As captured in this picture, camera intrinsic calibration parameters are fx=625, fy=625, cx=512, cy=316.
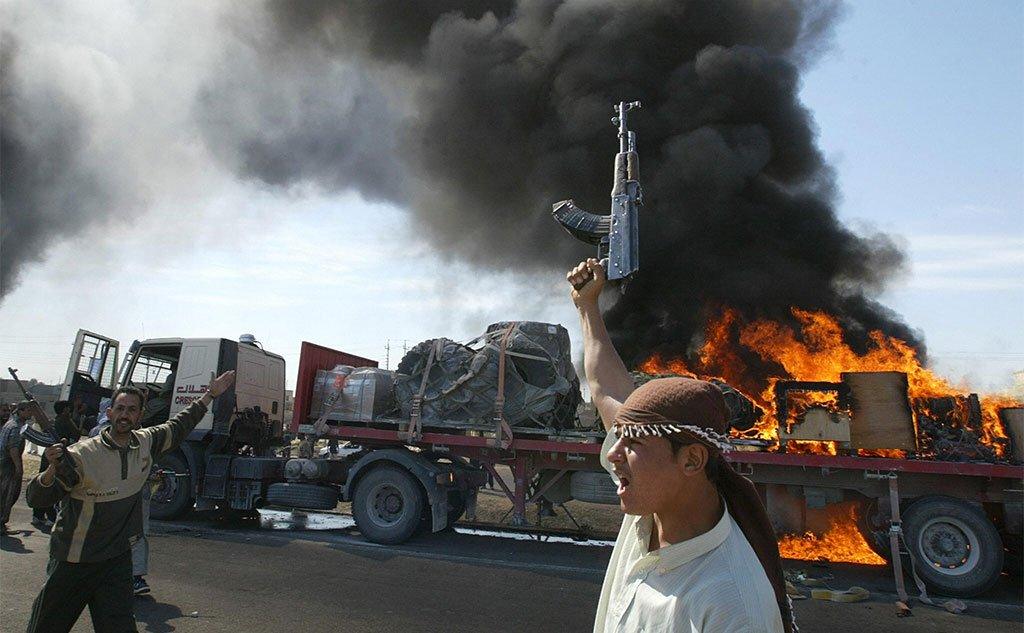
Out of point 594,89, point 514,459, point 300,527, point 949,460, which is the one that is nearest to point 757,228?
point 594,89

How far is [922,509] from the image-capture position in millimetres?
7051

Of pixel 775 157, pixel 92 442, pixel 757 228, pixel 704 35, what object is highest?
pixel 704 35

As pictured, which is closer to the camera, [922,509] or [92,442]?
[92,442]

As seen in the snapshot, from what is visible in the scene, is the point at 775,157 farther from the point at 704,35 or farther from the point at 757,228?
the point at 704,35

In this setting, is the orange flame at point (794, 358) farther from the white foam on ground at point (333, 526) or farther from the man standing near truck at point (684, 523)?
the man standing near truck at point (684, 523)

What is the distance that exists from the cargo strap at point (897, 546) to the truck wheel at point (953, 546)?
0.32 ft

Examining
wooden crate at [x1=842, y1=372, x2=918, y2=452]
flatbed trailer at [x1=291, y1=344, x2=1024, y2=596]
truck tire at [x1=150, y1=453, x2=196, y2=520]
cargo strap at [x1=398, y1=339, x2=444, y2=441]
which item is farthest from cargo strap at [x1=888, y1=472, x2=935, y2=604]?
truck tire at [x1=150, y1=453, x2=196, y2=520]

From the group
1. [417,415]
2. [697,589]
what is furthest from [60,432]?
[697,589]

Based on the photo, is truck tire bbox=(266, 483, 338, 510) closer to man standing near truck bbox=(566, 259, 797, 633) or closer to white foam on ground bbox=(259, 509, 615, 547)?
white foam on ground bbox=(259, 509, 615, 547)

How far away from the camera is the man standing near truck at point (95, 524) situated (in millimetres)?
3193

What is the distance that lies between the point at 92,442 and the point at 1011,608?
843 cm

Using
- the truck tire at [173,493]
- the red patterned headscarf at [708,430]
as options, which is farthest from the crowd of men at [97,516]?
the truck tire at [173,493]

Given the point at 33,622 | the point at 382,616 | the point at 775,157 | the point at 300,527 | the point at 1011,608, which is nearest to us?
the point at 33,622

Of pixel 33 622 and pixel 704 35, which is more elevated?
Answer: pixel 704 35
